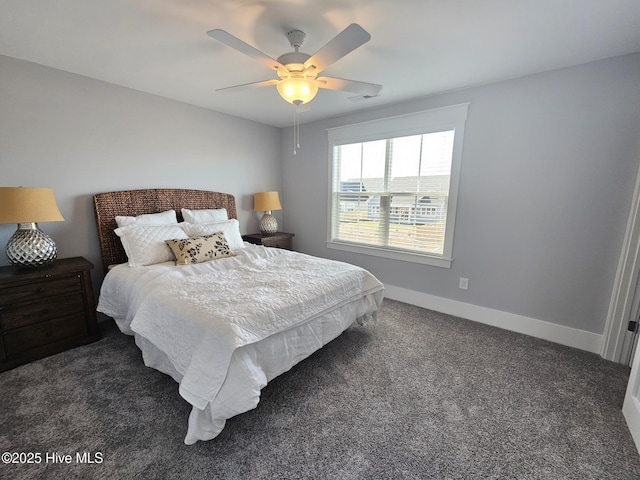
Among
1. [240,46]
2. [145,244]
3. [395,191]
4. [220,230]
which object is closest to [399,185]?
[395,191]

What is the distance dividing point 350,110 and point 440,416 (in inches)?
128

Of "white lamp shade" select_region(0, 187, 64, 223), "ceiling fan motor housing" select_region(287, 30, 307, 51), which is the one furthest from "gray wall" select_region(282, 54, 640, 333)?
"white lamp shade" select_region(0, 187, 64, 223)

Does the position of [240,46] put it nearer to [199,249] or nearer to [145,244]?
[199,249]

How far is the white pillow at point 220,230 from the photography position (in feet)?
9.38

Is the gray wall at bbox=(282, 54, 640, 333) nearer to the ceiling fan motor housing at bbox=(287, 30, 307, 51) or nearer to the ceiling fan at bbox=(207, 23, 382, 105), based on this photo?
the ceiling fan at bbox=(207, 23, 382, 105)

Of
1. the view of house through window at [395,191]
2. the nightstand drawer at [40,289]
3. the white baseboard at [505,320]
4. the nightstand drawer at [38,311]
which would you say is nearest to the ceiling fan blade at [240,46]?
the view of house through window at [395,191]

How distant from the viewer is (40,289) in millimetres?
2080

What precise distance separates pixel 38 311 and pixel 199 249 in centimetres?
124

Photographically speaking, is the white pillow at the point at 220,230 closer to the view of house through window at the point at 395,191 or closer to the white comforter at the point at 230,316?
the white comforter at the point at 230,316

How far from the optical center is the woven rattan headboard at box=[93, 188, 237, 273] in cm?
262

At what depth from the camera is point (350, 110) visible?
11.1 ft

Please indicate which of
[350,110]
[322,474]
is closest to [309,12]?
[350,110]

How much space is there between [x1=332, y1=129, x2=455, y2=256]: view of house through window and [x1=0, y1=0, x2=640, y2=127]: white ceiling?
27.8 inches

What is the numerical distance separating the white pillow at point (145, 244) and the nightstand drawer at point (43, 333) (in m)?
0.65
